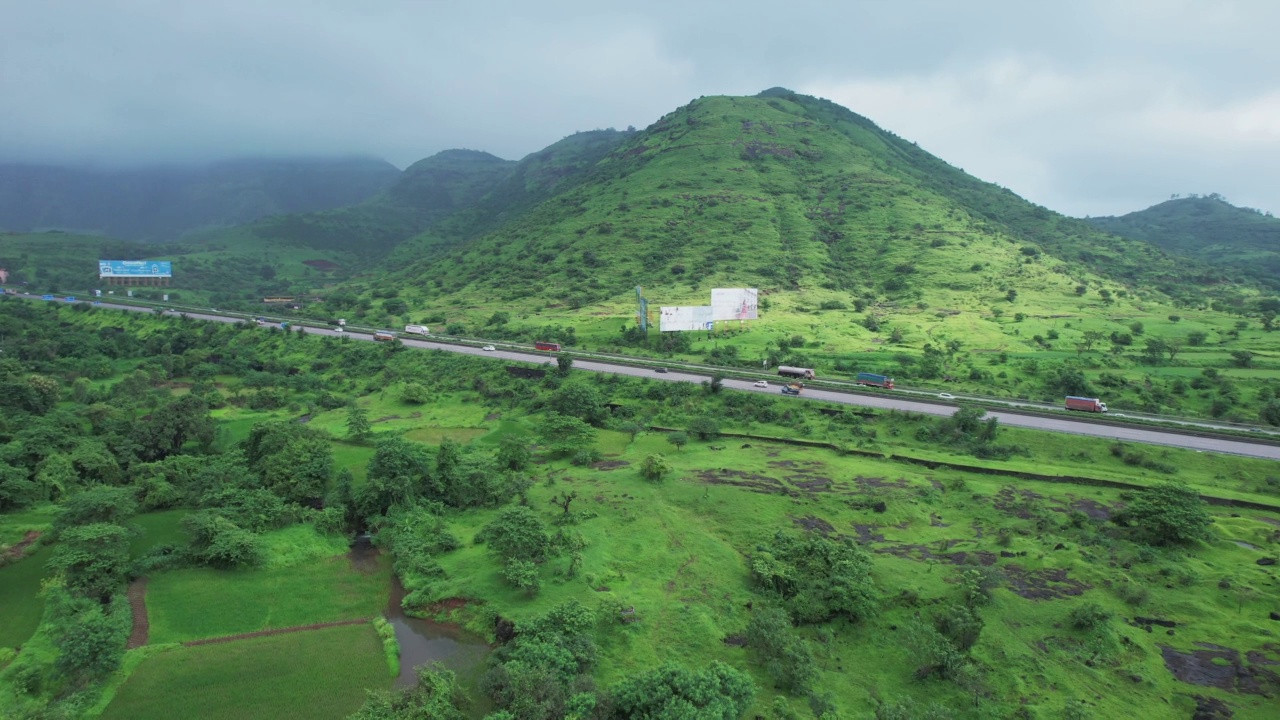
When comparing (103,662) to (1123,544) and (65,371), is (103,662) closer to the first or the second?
(1123,544)

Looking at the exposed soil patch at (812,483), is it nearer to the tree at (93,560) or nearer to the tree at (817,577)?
the tree at (817,577)

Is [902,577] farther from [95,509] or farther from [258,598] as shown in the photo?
[95,509]

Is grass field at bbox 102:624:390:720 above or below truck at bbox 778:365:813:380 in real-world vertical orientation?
below

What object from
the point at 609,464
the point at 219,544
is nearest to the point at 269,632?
the point at 219,544

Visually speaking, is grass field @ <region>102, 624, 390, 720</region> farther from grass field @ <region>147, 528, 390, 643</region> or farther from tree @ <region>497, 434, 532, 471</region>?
tree @ <region>497, 434, 532, 471</region>

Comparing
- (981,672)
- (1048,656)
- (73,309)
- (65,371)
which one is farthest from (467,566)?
(73,309)

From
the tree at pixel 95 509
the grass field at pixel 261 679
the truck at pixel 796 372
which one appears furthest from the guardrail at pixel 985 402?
the tree at pixel 95 509

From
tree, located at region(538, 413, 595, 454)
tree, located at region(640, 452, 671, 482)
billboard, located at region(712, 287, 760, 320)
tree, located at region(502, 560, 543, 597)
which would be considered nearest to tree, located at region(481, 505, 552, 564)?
tree, located at region(502, 560, 543, 597)
